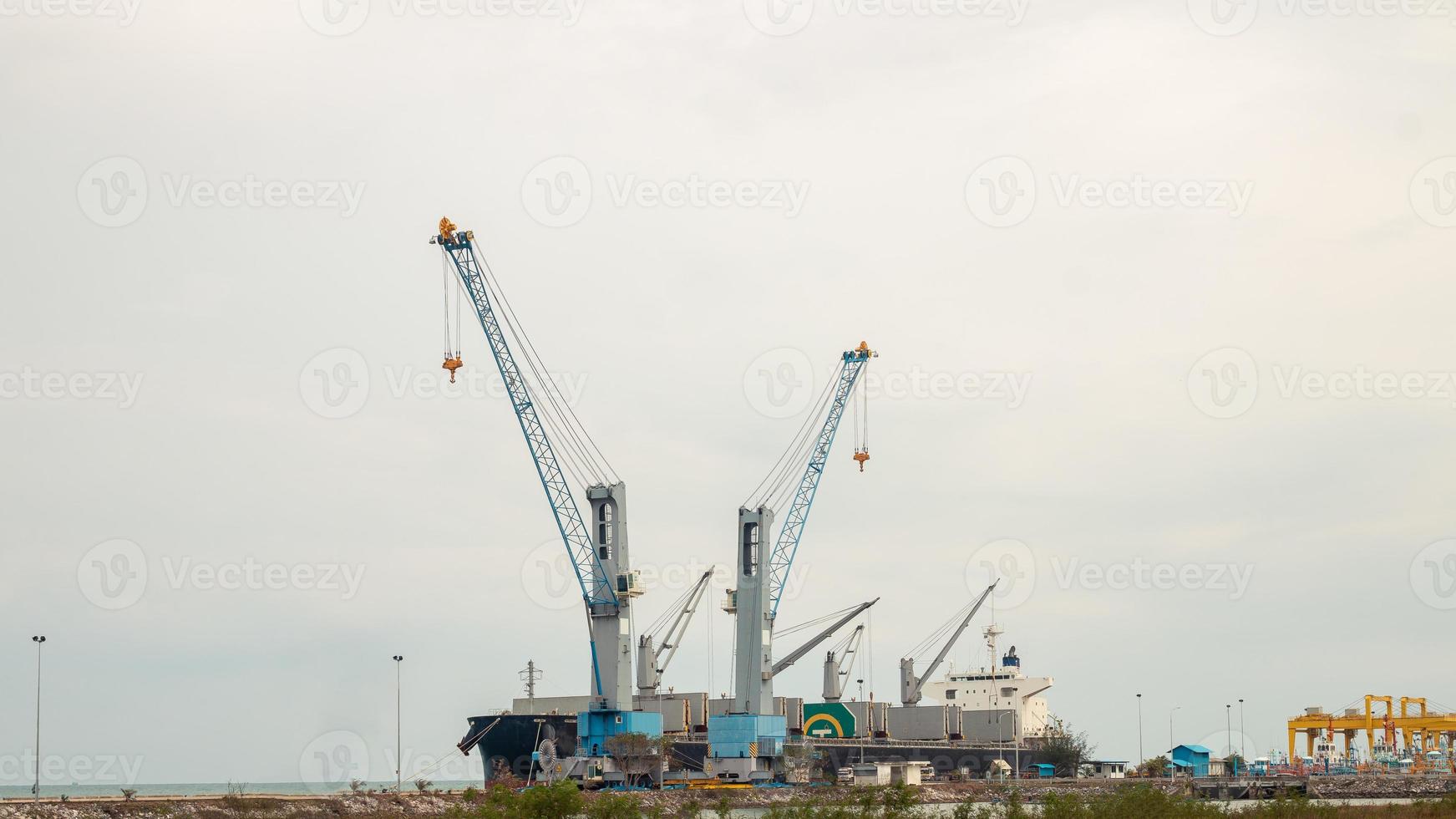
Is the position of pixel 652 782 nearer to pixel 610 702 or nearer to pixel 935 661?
pixel 610 702

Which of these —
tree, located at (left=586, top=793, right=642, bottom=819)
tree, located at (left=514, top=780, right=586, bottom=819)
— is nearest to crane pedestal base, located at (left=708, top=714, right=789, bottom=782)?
tree, located at (left=514, top=780, right=586, bottom=819)

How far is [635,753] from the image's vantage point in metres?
105

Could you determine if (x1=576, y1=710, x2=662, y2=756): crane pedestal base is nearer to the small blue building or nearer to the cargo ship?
the cargo ship

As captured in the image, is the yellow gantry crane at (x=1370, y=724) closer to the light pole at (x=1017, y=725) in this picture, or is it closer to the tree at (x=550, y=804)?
the light pole at (x=1017, y=725)

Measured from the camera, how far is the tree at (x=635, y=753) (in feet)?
342

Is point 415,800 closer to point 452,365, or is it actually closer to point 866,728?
point 452,365

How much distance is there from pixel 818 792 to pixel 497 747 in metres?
24.9

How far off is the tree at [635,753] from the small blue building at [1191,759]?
5786 centimetres

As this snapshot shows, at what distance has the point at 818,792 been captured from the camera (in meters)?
104

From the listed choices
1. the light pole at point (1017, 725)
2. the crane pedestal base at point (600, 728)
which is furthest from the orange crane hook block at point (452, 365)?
the light pole at point (1017, 725)

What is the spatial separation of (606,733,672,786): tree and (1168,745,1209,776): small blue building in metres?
57.9

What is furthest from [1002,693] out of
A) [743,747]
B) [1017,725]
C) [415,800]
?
[415,800]

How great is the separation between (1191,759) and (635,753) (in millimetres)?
63103

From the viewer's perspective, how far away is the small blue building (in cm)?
14124
